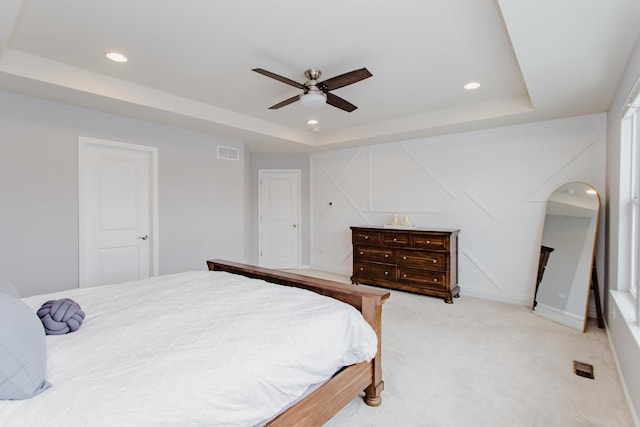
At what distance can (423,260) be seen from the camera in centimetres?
435

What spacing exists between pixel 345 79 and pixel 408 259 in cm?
281

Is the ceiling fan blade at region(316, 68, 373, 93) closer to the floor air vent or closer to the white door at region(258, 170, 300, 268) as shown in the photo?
the floor air vent

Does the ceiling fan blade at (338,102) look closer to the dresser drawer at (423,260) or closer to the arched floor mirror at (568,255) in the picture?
the dresser drawer at (423,260)

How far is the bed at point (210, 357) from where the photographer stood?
3.39ft

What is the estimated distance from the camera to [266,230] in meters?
6.39

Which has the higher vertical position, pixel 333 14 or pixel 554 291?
pixel 333 14

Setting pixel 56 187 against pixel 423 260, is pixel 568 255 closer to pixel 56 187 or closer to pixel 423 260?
pixel 423 260

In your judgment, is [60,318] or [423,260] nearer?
[60,318]

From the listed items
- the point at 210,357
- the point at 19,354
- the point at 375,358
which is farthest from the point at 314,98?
the point at 19,354

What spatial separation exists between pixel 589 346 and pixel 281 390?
300 centimetres

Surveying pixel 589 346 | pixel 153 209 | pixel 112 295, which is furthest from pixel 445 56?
pixel 153 209

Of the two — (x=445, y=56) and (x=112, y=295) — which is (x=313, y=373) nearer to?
(x=112, y=295)

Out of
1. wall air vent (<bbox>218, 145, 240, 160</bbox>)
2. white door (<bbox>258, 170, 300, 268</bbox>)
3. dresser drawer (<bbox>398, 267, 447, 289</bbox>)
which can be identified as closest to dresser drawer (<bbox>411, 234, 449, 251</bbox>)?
dresser drawer (<bbox>398, 267, 447, 289</bbox>)

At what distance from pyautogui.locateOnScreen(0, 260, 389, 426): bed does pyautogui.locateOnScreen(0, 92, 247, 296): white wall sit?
5.16ft
